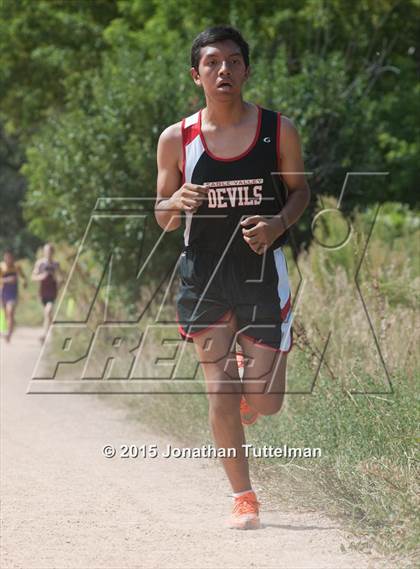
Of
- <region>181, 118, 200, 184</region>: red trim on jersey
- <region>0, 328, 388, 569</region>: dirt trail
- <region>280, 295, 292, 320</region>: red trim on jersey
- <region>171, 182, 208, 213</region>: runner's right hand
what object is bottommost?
<region>0, 328, 388, 569</region>: dirt trail

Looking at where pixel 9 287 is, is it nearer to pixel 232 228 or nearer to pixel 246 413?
pixel 246 413

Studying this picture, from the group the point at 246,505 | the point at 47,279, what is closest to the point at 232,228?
the point at 246,505

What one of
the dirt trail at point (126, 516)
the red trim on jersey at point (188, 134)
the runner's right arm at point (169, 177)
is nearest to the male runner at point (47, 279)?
the dirt trail at point (126, 516)

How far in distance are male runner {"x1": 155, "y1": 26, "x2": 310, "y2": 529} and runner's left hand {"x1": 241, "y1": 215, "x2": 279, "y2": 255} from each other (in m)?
0.03

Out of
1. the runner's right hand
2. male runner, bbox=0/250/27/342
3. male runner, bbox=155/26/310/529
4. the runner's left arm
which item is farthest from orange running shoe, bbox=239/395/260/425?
male runner, bbox=0/250/27/342

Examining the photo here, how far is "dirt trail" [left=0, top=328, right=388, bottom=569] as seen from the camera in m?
5.62

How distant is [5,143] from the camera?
44.0 meters

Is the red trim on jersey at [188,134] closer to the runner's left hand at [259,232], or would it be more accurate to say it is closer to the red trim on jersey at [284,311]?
the runner's left hand at [259,232]

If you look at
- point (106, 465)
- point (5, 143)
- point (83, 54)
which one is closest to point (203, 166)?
point (106, 465)

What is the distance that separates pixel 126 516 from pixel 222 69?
2.48 m

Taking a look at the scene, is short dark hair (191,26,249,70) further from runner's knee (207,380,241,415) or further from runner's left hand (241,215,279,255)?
runner's knee (207,380,241,415)

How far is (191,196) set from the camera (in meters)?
6.01

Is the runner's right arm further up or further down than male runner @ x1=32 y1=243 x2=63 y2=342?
further up

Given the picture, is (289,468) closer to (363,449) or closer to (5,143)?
(363,449)
